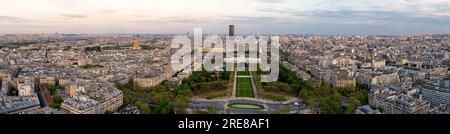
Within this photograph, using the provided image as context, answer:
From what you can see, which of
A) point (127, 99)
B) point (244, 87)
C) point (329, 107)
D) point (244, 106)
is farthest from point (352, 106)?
point (127, 99)

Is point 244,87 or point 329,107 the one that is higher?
point 329,107

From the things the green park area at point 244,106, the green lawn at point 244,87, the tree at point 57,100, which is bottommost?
the green park area at point 244,106

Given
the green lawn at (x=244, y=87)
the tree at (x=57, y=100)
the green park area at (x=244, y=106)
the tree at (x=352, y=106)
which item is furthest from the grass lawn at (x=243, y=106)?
the tree at (x=57, y=100)

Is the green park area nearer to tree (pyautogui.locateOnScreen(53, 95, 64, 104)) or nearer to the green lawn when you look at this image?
the green lawn

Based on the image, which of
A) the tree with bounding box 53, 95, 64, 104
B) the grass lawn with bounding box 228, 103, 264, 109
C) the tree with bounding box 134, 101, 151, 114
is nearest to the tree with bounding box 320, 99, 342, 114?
the grass lawn with bounding box 228, 103, 264, 109

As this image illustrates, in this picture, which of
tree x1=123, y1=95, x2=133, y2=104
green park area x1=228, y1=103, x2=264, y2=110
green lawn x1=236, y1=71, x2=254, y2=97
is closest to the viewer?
green park area x1=228, y1=103, x2=264, y2=110

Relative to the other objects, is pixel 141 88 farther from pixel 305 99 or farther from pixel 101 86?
pixel 305 99

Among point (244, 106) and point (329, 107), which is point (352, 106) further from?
point (244, 106)

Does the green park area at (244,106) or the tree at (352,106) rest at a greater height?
the tree at (352,106)

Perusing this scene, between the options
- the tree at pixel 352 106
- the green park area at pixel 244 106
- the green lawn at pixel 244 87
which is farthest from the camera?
the green lawn at pixel 244 87

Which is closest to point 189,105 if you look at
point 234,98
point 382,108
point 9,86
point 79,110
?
point 234,98

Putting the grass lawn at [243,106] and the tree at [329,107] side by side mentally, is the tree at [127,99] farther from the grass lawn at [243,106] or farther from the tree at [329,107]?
the tree at [329,107]
